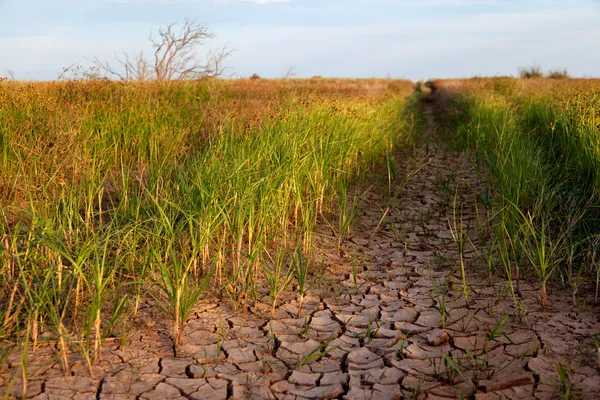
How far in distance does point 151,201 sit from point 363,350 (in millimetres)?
2061

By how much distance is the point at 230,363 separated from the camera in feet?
8.54

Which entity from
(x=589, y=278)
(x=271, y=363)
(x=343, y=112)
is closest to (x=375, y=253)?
(x=589, y=278)

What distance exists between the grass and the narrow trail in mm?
134

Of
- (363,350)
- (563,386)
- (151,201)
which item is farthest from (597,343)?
(151,201)

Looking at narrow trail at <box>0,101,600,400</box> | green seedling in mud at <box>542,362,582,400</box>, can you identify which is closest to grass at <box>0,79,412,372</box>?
narrow trail at <box>0,101,600,400</box>

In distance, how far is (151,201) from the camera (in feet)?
13.2

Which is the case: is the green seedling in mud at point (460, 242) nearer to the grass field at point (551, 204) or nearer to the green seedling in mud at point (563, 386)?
the grass field at point (551, 204)

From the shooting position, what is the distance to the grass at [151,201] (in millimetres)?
2758

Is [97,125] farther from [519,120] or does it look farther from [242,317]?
[519,120]

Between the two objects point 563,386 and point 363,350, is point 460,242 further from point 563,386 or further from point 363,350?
point 563,386

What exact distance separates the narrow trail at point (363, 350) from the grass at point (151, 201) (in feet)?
0.44

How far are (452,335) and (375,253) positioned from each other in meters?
1.41

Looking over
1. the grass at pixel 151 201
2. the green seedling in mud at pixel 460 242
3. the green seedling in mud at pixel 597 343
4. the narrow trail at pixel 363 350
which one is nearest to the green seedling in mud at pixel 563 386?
the narrow trail at pixel 363 350

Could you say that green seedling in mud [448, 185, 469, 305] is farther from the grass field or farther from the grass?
the grass
